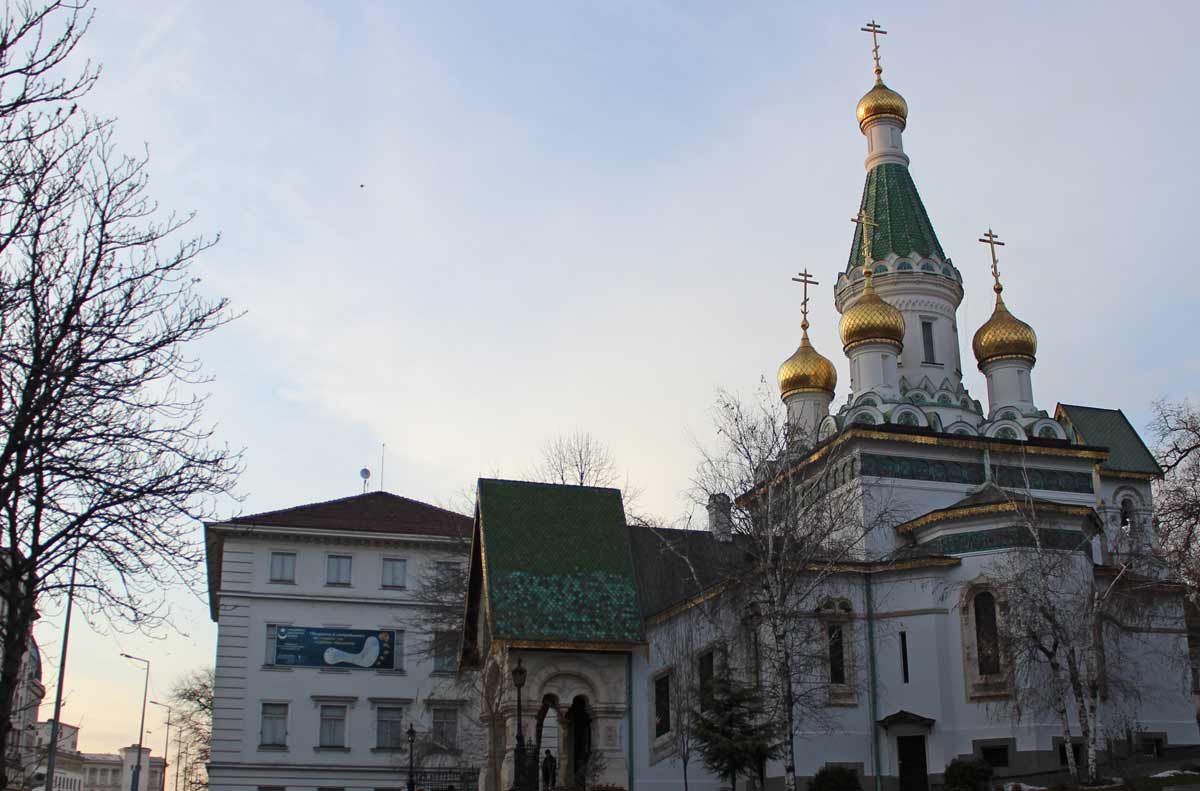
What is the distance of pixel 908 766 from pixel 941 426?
38.0 ft

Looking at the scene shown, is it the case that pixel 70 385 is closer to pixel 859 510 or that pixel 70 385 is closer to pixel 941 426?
pixel 859 510

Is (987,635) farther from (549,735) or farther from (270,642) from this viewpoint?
(270,642)

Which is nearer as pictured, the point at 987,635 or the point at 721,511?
the point at 721,511

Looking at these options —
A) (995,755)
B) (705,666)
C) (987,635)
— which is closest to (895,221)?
(987,635)

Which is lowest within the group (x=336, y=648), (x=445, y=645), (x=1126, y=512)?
(x=445, y=645)

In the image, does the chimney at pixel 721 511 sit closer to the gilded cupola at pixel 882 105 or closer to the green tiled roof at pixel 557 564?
the green tiled roof at pixel 557 564

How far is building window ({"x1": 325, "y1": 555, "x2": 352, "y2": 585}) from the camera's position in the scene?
4475 centimetres

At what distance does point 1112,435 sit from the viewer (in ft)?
150

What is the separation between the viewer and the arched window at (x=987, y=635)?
28.2 metres

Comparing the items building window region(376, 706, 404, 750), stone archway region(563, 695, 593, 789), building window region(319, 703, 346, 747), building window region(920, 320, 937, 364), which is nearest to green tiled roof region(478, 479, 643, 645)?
stone archway region(563, 695, 593, 789)

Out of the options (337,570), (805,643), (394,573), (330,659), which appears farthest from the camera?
(394,573)

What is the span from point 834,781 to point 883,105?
24.9m

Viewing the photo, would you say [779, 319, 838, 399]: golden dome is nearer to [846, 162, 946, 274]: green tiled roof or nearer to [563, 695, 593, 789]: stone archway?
[846, 162, 946, 274]: green tiled roof

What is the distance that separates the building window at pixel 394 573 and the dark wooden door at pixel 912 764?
22.1 m
